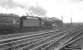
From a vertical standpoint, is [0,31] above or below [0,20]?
below

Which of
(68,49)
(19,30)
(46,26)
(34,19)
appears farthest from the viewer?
(46,26)

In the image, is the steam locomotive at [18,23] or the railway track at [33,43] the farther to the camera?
the steam locomotive at [18,23]

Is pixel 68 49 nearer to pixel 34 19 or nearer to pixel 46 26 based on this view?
pixel 34 19

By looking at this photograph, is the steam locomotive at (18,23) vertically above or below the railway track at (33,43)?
A: above

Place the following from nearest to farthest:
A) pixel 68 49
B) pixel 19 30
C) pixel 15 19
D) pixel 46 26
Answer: pixel 68 49 < pixel 15 19 < pixel 19 30 < pixel 46 26

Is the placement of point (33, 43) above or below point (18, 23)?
below

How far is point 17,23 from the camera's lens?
63.1ft

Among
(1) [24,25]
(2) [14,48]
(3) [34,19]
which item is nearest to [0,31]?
(1) [24,25]

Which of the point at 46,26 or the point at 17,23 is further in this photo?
the point at 46,26

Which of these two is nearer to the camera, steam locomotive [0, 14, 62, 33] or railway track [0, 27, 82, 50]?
railway track [0, 27, 82, 50]

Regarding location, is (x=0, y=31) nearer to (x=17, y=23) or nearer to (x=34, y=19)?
(x=17, y=23)

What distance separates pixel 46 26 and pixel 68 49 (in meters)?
21.5

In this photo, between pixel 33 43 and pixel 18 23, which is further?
pixel 18 23

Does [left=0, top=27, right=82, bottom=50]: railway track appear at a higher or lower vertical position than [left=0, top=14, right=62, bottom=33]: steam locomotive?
lower
